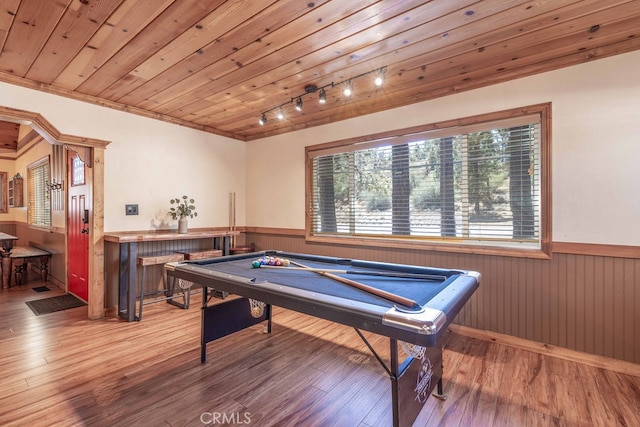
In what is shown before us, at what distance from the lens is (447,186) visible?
10.0ft

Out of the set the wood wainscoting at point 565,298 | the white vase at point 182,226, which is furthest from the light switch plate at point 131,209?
the wood wainscoting at point 565,298

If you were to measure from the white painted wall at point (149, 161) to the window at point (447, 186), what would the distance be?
1594 mm

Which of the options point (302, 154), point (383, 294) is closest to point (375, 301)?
point (383, 294)

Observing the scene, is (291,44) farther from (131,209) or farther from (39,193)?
(39,193)

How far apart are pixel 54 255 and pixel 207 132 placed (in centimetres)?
319

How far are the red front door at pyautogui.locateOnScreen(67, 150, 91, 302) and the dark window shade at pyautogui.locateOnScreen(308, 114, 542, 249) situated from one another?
2.82 meters

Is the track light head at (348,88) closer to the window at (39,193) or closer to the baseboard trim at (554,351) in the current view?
the baseboard trim at (554,351)

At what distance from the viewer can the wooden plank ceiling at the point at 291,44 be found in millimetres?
1836

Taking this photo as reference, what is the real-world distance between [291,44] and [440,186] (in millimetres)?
1977

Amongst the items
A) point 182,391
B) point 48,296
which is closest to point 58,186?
point 48,296

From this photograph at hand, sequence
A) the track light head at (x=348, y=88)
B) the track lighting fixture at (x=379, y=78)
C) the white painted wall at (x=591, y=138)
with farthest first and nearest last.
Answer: the track light head at (x=348, y=88)
the track lighting fixture at (x=379, y=78)
the white painted wall at (x=591, y=138)

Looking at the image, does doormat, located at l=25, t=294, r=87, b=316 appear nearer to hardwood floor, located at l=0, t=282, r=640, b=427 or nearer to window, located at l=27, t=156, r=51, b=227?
hardwood floor, located at l=0, t=282, r=640, b=427

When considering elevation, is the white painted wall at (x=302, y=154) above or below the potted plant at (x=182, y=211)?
above

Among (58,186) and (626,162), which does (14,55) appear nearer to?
(58,186)
